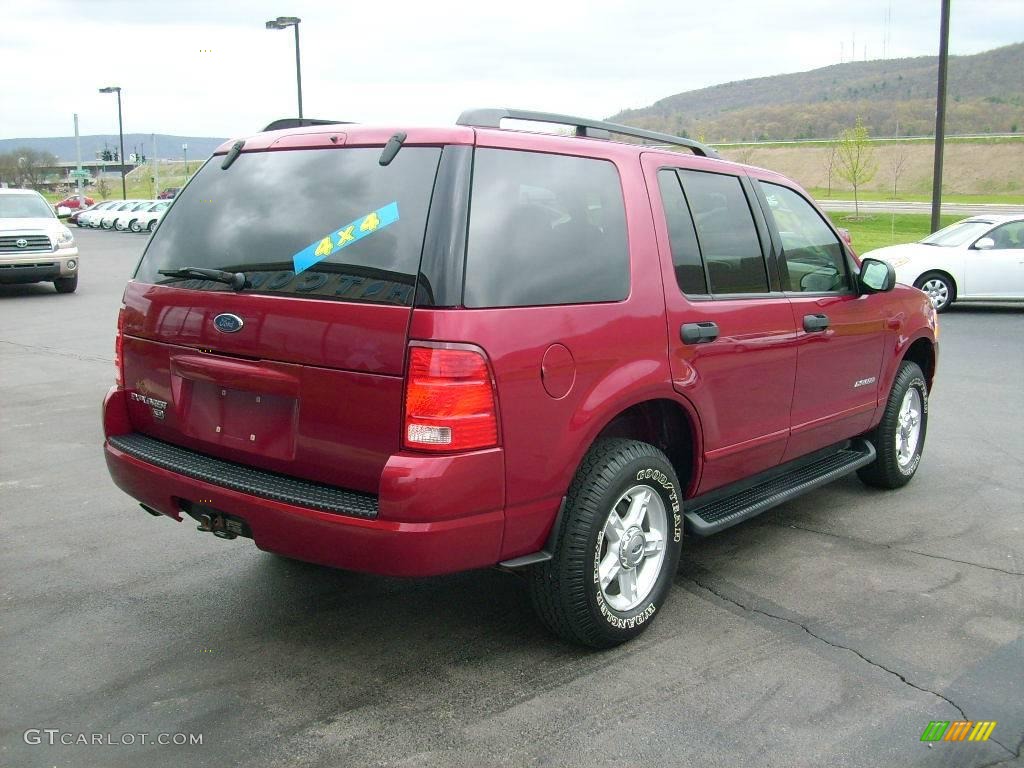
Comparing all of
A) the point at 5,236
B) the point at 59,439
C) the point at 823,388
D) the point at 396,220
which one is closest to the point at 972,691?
the point at 823,388

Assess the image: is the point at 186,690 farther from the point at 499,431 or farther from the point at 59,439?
the point at 59,439

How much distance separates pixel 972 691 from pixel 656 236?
2.03 meters

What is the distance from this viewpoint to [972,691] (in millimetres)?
3459

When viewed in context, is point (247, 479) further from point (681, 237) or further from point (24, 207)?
point (24, 207)

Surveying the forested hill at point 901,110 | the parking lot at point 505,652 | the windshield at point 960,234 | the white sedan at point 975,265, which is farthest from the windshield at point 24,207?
the forested hill at point 901,110

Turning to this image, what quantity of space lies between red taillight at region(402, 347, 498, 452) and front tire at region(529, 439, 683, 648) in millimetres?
606

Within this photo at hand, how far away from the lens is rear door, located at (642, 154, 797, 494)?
4008mm

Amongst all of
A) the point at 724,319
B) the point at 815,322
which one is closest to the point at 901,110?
the point at 815,322

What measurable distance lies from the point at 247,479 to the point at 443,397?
862 mm

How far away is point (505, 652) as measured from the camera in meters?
3.73

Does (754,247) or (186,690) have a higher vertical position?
(754,247)

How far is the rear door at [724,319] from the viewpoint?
13.1ft

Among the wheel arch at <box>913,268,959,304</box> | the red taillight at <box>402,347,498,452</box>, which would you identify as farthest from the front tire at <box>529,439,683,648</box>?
the wheel arch at <box>913,268,959,304</box>

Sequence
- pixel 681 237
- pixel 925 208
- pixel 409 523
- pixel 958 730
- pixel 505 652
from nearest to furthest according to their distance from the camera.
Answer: pixel 409 523, pixel 958 730, pixel 505 652, pixel 681 237, pixel 925 208
